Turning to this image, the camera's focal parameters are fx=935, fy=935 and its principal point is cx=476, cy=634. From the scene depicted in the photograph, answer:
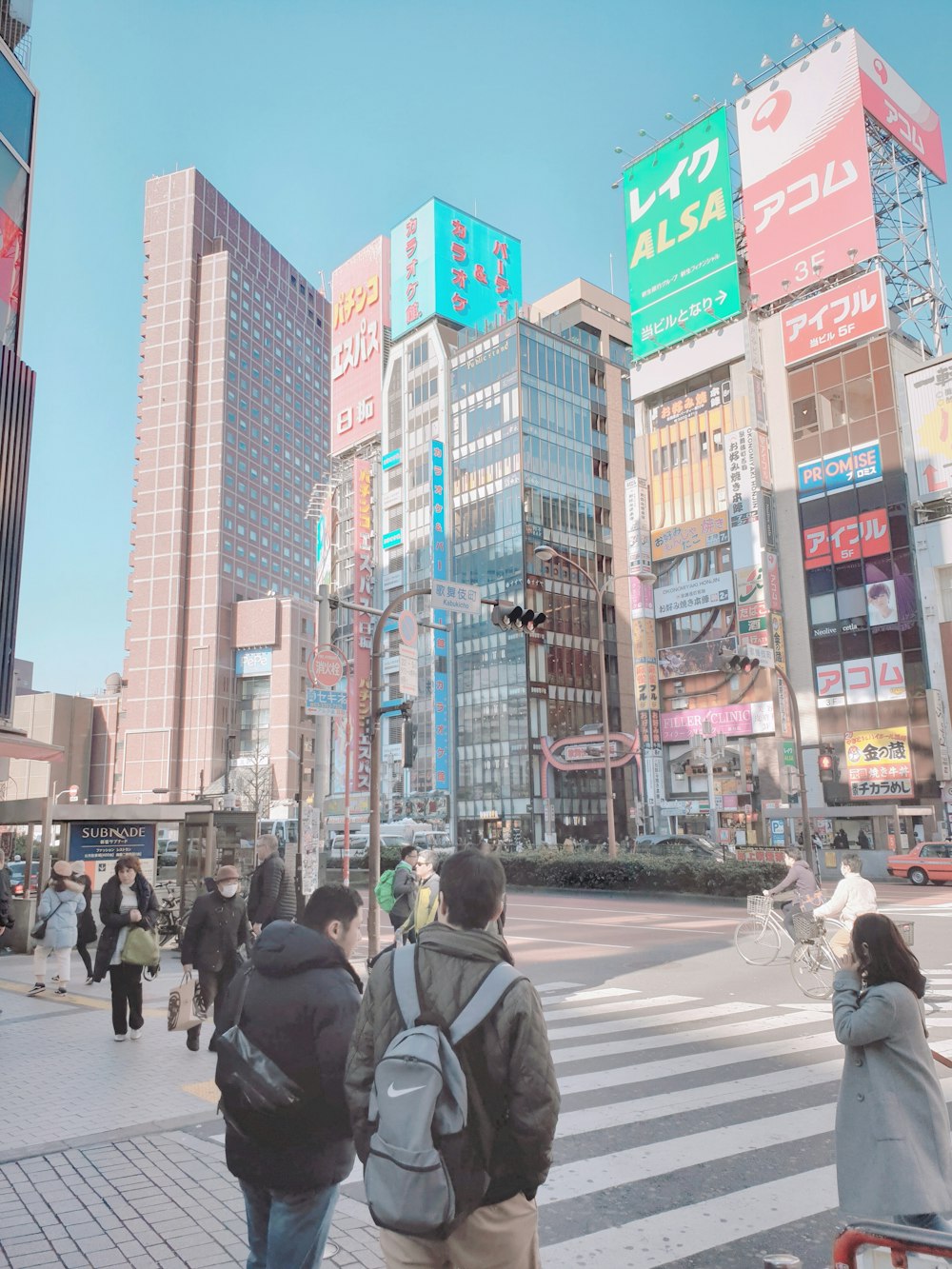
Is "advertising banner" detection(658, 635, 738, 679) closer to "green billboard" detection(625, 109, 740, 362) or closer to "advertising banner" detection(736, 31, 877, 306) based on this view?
"green billboard" detection(625, 109, 740, 362)

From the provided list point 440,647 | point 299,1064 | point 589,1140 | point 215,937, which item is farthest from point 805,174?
point 299,1064

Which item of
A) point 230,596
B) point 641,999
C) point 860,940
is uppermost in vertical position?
point 230,596

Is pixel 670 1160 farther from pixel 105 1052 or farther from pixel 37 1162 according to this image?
pixel 105 1052

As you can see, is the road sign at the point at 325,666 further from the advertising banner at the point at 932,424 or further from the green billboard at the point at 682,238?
the green billboard at the point at 682,238

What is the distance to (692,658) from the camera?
189ft

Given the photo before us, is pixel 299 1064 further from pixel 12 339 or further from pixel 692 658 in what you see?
pixel 692 658

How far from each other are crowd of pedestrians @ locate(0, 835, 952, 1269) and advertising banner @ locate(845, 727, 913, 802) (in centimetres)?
4834

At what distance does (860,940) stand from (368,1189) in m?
2.26

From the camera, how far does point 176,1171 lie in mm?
5758

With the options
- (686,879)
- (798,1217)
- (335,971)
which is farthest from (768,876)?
(335,971)

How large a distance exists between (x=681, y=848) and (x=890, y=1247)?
31354mm

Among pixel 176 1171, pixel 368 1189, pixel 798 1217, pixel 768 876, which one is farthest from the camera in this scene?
pixel 768 876

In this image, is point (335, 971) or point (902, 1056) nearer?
point (335, 971)

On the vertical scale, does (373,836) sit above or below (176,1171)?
above
